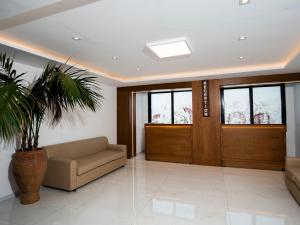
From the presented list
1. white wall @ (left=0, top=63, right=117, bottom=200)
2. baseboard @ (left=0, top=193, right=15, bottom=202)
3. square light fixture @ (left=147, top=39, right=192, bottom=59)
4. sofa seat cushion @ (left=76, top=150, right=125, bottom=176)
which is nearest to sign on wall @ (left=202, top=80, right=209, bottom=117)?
square light fixture @ (left=147, top=39, right=192, bottom=59)

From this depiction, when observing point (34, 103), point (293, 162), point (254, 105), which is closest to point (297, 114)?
point (254, 105)

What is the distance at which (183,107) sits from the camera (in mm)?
6465

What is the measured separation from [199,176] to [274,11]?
3.32 m

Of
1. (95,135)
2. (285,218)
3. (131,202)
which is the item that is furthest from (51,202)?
(285,218)

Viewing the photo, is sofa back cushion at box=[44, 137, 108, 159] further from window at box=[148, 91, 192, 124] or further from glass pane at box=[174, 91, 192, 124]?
glass pane at box=[174, 91, 192, 124]

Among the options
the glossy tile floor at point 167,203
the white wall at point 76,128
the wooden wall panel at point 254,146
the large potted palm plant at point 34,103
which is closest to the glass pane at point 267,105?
the wooden wall panel at point 254,146

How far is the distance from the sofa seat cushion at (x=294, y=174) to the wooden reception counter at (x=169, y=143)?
239cm

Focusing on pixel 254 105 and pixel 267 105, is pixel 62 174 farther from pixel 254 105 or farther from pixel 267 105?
pixel 267 105

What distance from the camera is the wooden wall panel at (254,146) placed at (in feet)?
14.4

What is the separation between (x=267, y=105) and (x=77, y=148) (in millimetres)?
5520

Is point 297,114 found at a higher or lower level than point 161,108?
lower

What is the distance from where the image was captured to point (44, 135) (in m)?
3.63

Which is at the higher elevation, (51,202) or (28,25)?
(28,25)

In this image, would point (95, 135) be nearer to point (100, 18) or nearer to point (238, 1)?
point (100, 18)
